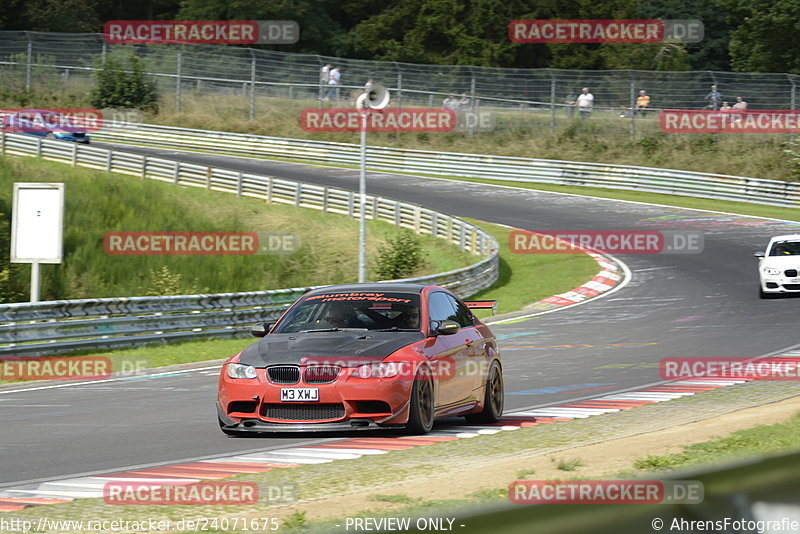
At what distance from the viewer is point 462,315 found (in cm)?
1123

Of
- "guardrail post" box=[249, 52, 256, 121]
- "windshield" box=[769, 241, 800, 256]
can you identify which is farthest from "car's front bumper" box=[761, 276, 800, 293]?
"guardrail post" box=[249, 52, 256, 121]

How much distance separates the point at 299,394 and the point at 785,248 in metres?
17.5

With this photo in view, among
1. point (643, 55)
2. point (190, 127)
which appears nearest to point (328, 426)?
point (190, 127)

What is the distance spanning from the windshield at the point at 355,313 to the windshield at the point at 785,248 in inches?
622

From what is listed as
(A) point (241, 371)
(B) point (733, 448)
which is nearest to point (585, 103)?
(A) point (241, 371)

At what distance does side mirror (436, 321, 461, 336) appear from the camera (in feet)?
33.3

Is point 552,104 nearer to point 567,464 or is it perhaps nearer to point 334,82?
point 334,82

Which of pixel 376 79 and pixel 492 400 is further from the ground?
pixel 376 79

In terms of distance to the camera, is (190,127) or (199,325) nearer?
(199,325)

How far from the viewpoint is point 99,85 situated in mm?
61750

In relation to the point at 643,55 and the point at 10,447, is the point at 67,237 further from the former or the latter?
the point at 643,55

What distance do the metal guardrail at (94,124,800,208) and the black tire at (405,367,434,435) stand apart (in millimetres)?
34907

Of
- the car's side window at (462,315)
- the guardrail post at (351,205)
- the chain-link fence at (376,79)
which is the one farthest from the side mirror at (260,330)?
the chain-link fence at (376,79)

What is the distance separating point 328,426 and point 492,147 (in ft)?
144
